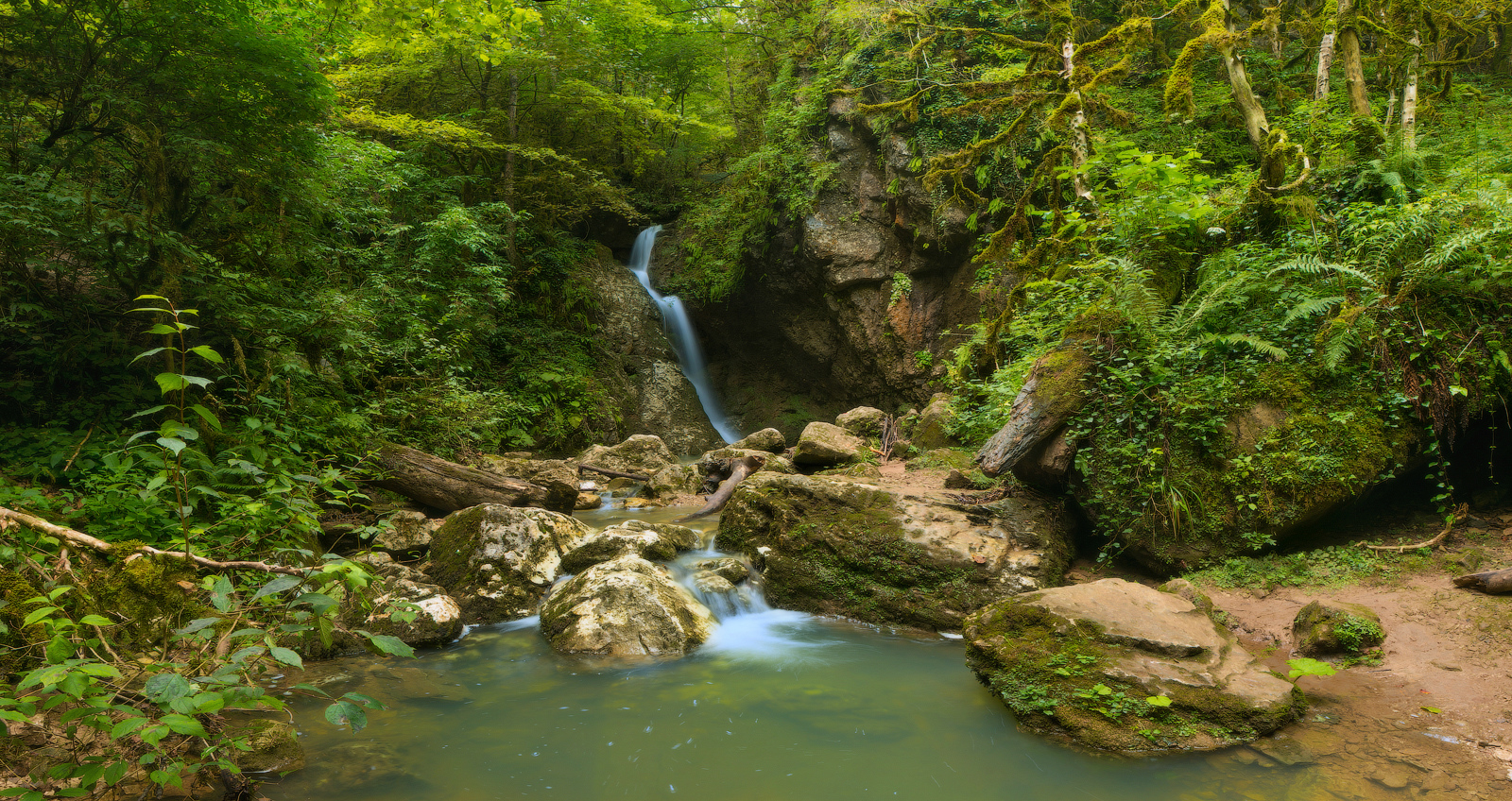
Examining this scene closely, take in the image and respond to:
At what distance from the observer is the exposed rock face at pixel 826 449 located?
966 cm

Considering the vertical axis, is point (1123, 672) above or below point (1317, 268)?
below

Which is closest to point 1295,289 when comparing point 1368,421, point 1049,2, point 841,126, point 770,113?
point 1368,421

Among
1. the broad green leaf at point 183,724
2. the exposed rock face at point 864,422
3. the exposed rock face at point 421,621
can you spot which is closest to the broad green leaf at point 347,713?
the broad green leaf at point 183,724

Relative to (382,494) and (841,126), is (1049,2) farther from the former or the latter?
(382,494)

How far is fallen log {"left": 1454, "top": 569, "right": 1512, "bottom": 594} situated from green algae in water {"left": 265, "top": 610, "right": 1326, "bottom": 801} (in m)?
2.49

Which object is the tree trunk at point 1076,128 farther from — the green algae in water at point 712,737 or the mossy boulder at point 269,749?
the mossy boulder at point 269,749

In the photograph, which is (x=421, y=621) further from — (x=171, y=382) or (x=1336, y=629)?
(x=1336, y=629)

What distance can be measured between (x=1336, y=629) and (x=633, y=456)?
33.3 feet

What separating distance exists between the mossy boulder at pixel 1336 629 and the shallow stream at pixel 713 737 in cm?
147

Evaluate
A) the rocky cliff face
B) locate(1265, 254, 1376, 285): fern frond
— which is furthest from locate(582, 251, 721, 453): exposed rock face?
locate(1265, 254, 1376, 285): fern frond

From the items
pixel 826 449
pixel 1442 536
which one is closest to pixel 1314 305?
pixel 1442 536

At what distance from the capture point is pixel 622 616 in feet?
17.9

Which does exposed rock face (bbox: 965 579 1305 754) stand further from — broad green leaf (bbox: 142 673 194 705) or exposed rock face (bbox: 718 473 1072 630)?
broad green leaf (bbox: 142 673 194 705)

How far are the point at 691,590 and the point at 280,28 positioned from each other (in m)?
7.42
